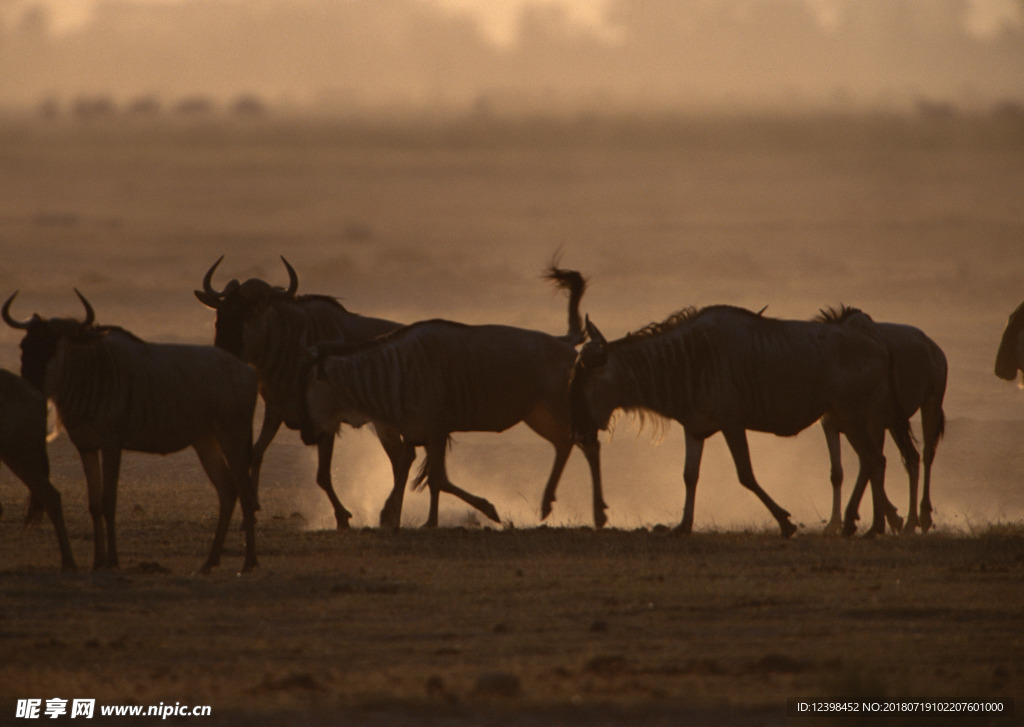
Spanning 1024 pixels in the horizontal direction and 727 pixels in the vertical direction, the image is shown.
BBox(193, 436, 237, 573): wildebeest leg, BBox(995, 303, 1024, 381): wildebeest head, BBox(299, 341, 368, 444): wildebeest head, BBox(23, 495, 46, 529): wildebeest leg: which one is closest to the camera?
BBox(193, 436, 237, 573): wildebeest leg

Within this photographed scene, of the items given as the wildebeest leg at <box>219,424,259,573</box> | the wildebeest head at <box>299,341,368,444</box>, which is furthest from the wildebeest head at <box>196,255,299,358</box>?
the wildebeest leg at <box>219,424,259,573</box>

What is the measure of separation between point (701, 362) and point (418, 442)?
8.63ft

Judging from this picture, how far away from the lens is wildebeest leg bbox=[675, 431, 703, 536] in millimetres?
12773

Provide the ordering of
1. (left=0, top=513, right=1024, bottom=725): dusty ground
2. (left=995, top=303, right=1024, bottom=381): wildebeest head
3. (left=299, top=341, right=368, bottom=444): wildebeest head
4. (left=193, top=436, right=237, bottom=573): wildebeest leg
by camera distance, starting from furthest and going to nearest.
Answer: (left=995, top=303, right=1024, bottom=381): wildebeest head
(left=299, top=341, right=368, bottom=444): wildebeest head
(left=193, top=436, right=237, bottom=573): wildebeest leg
(left=0, top=513, right=1024, bottom=725): dusty ground

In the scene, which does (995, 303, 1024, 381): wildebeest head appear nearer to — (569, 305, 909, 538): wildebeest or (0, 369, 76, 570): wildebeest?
(569, 305, 909, 538): wildebeest

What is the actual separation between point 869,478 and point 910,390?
52.7 inches

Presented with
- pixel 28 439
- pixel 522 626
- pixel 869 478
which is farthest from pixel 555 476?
pixel 522 626

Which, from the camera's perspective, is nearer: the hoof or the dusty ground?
the dusty ground

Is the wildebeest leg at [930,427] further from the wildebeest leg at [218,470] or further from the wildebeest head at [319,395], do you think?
the wildebeest leg at [218,470]

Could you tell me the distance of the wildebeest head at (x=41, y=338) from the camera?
1049 centimetres

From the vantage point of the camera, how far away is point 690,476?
42.3ft

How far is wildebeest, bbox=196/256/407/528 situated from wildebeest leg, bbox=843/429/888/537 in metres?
3.80

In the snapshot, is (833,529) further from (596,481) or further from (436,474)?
(436,474)

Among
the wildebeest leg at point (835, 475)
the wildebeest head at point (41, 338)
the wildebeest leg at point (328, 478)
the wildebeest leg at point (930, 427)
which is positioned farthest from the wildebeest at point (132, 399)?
the wildebeest leg at point (930, 427)
